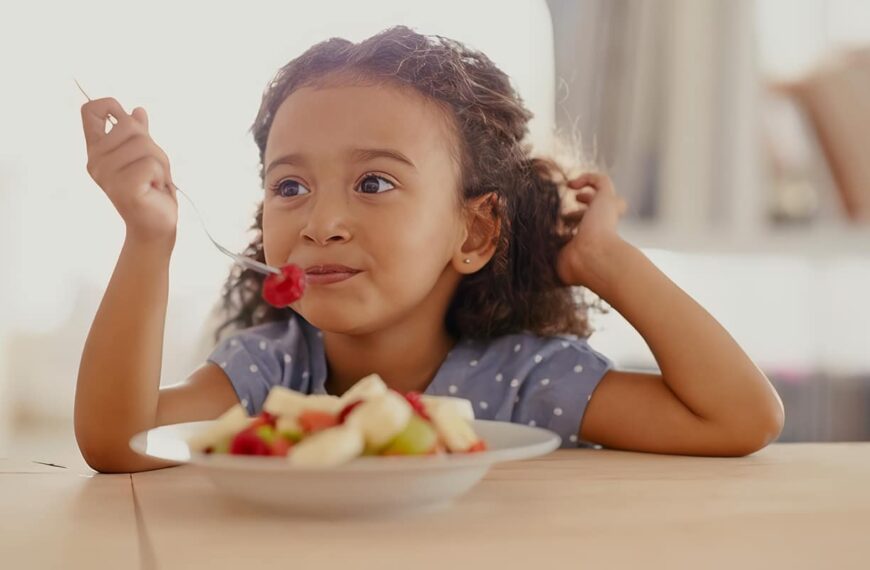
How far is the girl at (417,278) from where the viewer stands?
3.34ft

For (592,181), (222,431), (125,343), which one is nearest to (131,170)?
(125,343)

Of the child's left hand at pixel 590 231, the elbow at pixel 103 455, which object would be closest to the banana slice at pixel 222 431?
the elbow at pixel 103 455

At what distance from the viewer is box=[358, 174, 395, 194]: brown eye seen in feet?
3.74

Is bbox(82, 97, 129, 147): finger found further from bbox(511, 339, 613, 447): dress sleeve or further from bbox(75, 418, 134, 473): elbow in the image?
bbox(511, 339, 613, 447): dress sleeve

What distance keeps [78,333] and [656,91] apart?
1.85 meters

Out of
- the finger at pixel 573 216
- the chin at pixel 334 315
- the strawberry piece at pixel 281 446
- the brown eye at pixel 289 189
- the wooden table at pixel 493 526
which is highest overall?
the brown eye at pixel 289 189

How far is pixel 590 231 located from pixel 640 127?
5.34 ft

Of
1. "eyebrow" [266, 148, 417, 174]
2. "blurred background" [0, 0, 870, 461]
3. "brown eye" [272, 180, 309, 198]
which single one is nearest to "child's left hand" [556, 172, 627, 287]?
"eyebrow" [266, 148, 417, 174]

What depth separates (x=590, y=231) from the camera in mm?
1268

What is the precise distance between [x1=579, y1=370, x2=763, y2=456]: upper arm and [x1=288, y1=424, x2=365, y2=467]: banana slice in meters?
0.56

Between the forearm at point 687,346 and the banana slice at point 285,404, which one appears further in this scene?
the forearm at point 687,346

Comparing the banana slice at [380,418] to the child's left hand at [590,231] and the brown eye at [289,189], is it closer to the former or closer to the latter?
the brown eye at [289,189]

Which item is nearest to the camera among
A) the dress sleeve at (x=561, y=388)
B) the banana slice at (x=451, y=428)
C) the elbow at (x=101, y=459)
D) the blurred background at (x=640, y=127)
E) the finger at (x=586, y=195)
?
the banana slice at (x=451, y=428)

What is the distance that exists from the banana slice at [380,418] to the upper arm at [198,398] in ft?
1.57
